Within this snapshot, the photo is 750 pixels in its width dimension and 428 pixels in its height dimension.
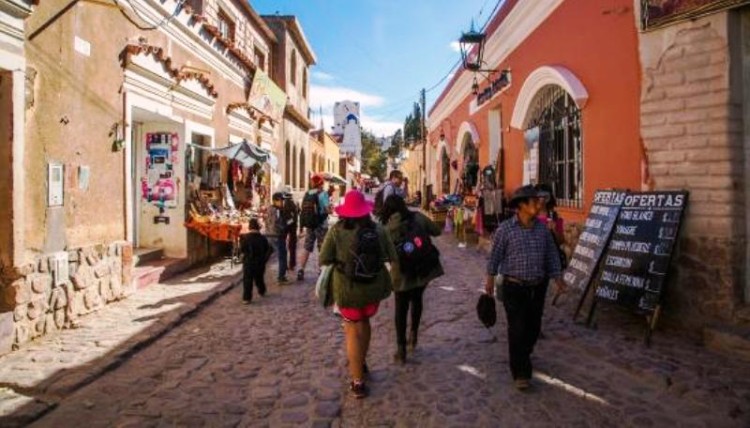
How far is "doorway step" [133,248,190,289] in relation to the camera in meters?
7.86

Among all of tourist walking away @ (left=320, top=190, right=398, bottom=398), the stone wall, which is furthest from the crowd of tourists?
the stone wall

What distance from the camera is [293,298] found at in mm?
7441

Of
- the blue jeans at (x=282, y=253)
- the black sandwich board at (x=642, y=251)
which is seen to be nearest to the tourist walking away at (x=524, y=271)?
the black sandwich board at (x=642, y=251)

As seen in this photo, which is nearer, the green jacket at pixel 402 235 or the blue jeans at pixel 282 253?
the green jacket at pixel 402 235

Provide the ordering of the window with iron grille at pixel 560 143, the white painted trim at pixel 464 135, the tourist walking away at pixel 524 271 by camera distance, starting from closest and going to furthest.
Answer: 1. the tourist walking away at pixel 524 271
2. the window with iron grille at pixel 560 143
3. the white painted trim at pixel 464 135

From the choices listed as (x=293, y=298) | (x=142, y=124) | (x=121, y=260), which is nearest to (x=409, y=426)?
(x=293, y=298)

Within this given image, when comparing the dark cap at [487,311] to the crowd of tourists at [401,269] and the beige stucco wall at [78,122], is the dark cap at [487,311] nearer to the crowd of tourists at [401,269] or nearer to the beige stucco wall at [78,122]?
the crowd of tourists at [401,269]

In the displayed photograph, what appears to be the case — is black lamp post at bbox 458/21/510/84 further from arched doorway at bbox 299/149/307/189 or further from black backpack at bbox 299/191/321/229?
arched doorway at bbox 299/149/307/189

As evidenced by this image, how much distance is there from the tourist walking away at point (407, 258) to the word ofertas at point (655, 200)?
88.1 inches

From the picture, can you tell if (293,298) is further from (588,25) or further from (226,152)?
(588,25)

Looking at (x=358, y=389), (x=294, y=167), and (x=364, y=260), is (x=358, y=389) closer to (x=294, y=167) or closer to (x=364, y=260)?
(x=364, y=260)

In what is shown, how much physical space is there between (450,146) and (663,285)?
1321 centimetres

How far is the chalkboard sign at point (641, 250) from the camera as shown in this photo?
16.6ft

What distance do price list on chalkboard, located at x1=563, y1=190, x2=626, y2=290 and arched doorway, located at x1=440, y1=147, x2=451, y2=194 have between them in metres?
12.4
